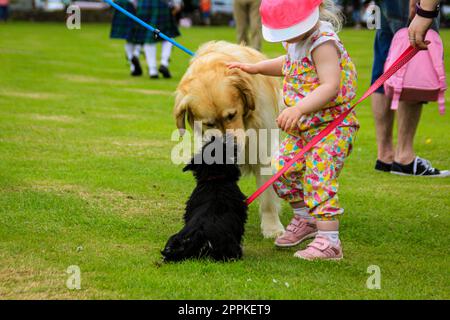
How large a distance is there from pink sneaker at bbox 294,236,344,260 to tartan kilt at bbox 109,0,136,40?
11901 mm

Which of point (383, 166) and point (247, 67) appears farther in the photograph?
point (383, 166)

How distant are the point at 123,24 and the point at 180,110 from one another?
11.7m

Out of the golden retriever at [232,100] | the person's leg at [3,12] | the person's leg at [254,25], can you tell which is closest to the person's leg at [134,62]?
the person's leg at [254,25]

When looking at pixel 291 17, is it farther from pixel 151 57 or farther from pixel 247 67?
pixel 151 57

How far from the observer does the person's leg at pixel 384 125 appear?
732 centimetres

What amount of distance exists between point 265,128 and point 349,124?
Result: 879 millimetres

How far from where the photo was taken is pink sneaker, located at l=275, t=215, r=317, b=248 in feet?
15.4

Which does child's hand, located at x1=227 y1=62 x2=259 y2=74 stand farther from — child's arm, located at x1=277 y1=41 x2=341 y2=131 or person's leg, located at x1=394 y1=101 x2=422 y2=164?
person's leg, located at x1=394 y1=101 x2=422 y2=164

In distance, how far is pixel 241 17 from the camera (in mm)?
15734

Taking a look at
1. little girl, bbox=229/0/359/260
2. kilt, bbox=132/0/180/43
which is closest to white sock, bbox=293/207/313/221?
little girl, bbox=229/0/359/260

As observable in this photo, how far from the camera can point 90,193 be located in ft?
19.7

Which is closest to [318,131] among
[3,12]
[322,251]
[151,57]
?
[322,251]

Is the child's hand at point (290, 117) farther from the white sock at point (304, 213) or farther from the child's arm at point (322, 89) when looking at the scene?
the white sock at point (304, 213)
